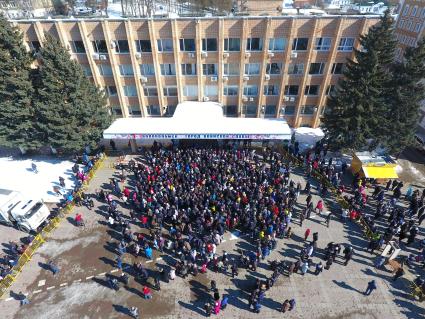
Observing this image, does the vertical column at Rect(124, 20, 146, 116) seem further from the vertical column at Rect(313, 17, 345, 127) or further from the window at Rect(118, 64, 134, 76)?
the vertical column at Rect(313, 17, 345, 127)

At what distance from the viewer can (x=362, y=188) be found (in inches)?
832

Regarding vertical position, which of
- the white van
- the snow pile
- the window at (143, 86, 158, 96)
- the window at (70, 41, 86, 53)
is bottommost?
the snow pile

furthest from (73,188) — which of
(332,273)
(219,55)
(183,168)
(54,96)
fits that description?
(332,273)

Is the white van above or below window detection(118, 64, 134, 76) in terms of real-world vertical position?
below

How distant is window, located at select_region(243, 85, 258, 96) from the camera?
29.5 meters

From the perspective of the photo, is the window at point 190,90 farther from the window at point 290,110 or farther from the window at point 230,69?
the window at point 290,110

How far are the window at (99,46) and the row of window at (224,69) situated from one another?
1506 millimetres

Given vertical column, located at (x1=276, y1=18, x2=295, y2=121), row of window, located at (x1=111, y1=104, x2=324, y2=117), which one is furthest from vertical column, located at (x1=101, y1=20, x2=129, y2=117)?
vertical column, located at (x1=276, y1=18, x2=295, y2=121)

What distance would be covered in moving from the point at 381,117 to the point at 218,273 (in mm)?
18987

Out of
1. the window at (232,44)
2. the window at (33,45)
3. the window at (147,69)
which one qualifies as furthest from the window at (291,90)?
the window at (33,45)

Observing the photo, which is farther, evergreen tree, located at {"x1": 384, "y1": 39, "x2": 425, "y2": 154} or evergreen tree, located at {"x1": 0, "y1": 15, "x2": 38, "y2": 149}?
evergreen tree, located at {"x1": 0, "y1": 15, "x2": 38, "y2": 149}

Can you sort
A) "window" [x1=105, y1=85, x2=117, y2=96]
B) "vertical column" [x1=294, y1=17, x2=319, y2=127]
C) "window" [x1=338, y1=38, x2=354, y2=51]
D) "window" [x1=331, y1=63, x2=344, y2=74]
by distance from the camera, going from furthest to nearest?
"window" [x1=105, y1=85, x2=117, y2=96] < "window" [x1=331, y1=63, x2=344, y2=74] < "window" [x1=338, y1=38, x2=354, y2=51] < "vertical column" [x1=294, y1=17, x2=319, y2=127]

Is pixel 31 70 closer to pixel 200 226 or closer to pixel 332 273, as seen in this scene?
pixel 200 226

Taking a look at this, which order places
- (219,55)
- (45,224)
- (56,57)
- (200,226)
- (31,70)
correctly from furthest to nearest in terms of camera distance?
(219,55), (31,70), (56,57), (45,224), (200,226)
